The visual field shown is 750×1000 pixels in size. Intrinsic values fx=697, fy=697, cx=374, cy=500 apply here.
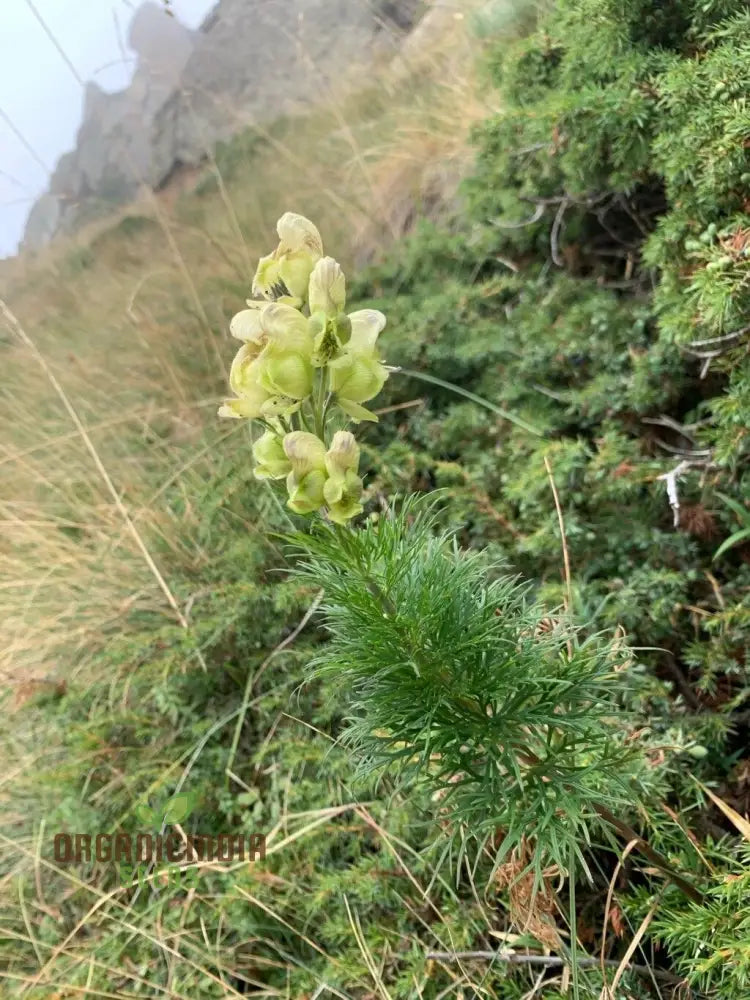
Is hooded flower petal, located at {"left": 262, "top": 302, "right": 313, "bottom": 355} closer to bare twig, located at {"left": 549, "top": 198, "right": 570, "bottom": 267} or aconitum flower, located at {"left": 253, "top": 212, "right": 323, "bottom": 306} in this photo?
aconitum flower, located at {"left": 253, "top": 212, "right": 323, "bottom": 306}

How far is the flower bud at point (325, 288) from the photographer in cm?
54

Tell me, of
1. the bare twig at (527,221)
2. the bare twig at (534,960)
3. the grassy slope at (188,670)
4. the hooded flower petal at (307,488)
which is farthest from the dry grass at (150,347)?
the hooded flower petal at (307,488)

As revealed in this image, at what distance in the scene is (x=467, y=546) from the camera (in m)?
1.42

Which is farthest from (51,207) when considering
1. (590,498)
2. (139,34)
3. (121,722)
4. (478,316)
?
(590,498)

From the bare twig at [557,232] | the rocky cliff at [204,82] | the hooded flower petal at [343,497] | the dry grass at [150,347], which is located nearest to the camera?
the hooded flower petal at [343,497]

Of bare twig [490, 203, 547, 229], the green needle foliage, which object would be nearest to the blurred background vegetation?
bare twig [490, 203, 547, 229]

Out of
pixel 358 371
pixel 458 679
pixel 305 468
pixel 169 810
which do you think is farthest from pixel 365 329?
pixel 169 810

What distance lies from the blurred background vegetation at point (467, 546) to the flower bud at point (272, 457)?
22 centimetres

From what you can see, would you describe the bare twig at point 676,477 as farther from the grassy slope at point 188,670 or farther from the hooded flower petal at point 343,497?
the hooded flower petal at point 343,497

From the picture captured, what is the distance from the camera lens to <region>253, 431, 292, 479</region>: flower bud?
0.56 metres

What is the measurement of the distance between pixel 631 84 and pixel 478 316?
2.18ft

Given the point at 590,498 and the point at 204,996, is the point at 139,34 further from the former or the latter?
the point at 204,996

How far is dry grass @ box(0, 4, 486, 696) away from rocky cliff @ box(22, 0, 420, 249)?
1.22 ft

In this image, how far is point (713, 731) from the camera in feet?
3.35
